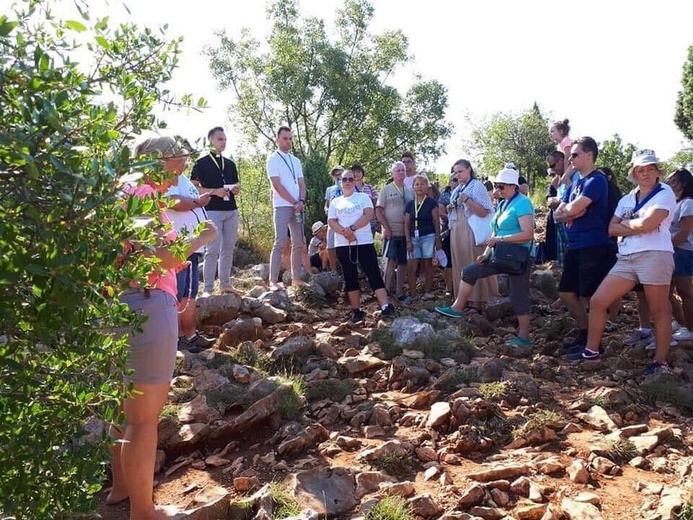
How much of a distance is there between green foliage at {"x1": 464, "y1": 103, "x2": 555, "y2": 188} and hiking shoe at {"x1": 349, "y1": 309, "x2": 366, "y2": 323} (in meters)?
21.9

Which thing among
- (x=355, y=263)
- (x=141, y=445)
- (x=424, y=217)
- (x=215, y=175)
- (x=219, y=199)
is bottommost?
(x=141, y=445)

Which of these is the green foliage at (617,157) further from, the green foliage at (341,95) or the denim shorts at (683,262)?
the denim shorts at (683,262)

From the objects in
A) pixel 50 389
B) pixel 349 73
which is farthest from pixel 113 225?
pixel 349 73

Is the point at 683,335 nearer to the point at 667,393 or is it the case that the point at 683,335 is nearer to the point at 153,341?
the point at 667,393

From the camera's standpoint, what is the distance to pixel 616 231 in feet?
18.1

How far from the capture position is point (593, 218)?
5980mm

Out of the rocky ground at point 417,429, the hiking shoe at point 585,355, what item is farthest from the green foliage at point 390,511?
the hiking shoe at point 585,355

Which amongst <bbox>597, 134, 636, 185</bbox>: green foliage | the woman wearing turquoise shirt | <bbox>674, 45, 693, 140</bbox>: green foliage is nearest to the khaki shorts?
the woman wearing turquoise shirt

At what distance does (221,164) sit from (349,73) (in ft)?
45.1

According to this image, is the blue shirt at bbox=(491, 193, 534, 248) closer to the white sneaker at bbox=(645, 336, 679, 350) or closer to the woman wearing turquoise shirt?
the woman wearing turquoise shirt

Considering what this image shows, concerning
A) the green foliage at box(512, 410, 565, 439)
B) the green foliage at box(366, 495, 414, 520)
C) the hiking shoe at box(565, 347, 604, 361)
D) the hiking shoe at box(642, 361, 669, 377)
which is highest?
the hiking shoe at box(565, 347, 604, 361)

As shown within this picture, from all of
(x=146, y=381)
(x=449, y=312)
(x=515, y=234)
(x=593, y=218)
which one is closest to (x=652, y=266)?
(x=593, y=218)

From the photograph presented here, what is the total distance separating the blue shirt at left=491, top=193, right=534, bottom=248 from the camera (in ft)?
21.1

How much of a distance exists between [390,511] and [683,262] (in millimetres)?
4236
